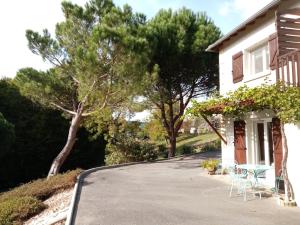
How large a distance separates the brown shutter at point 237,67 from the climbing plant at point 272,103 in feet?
5.00

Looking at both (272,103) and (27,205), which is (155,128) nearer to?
(27,205)

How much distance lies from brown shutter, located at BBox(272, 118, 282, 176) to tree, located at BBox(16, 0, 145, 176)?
7.81m

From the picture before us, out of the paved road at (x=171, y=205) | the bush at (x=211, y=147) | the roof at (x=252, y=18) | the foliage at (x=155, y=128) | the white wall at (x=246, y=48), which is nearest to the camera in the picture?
the paved road at (x=171, y=205)

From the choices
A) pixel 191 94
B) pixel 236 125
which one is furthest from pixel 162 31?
pixel 236 125

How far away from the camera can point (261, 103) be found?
9.93 metres

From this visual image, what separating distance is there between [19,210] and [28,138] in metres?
13.6

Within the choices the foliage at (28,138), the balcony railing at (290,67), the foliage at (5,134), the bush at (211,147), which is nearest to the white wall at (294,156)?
the balcony railing at (290,67)

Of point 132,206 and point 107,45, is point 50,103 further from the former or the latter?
point 132,206

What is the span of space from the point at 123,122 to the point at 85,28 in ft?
25.7

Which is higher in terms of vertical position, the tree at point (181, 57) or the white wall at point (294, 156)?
the tree at point (181, 57)

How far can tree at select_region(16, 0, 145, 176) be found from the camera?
1541 cm

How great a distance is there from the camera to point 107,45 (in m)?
15.5

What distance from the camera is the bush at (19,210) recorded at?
951cm

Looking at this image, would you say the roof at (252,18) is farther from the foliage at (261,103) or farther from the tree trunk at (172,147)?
the tree trunk at (172,147)
